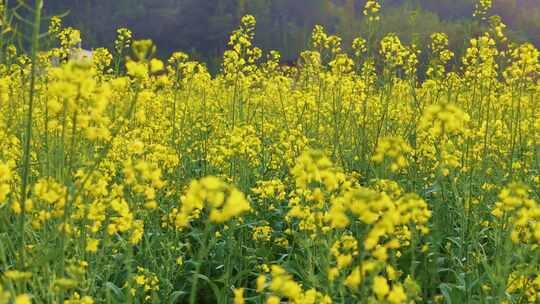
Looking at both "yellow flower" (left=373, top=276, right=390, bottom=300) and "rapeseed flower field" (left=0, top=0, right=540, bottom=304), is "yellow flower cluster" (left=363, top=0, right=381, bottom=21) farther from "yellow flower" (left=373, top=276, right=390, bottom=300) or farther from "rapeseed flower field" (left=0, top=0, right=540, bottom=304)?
"yellow flower" (left=373, top=276, right=390, bottom=300)

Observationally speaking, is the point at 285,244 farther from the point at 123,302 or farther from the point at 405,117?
the point at 405,117

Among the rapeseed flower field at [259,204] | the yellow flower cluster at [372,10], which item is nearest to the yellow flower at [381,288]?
the rapeseed flower field at [259,204]

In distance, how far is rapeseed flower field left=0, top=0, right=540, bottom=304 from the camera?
2.27 m

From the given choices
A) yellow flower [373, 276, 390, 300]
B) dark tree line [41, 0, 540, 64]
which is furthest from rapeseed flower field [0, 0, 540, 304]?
dark tree line [41, 0, 540, 64]

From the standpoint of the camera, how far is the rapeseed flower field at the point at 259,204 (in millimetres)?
2266

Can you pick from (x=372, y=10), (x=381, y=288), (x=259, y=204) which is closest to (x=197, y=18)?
(x=372, y=10)

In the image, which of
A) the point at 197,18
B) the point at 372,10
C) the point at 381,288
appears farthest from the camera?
the point at 197,18

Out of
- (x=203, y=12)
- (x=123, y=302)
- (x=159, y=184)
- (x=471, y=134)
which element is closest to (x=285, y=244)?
(x=123, y=302)

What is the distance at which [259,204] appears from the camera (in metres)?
5.37

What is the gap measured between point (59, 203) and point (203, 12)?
4227cm

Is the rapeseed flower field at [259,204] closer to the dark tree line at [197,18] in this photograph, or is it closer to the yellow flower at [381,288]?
the yellow flower at [381,288]

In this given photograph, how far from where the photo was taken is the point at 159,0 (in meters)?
44.0

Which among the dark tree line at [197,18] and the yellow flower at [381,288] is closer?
the yellow flower at [381,288]

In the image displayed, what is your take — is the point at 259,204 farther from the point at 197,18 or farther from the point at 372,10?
the point at 197,18
